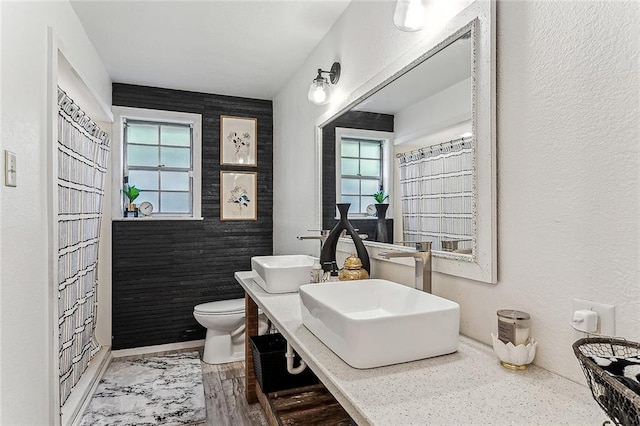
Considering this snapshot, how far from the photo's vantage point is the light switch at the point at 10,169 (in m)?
1.31

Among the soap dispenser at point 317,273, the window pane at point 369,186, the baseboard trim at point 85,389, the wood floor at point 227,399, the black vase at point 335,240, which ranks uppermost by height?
the window pane at point 369,186

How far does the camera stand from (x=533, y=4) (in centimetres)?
102

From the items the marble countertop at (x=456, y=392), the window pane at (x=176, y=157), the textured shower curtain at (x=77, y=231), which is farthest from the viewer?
the window pane at (x=176, y=157)

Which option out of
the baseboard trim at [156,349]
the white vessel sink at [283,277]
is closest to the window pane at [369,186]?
the white vessel sink at [283,277]

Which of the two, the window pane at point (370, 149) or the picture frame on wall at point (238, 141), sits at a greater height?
the picture frame on wall at point (238, 141)

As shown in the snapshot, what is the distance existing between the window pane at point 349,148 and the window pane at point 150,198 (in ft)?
7.03

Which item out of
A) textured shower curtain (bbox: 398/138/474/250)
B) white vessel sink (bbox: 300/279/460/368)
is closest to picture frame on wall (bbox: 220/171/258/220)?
textured shower curtain (bbox: 398/138/474/250)

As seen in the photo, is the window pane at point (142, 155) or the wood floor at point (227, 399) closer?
the wood floor at point (227, 399)

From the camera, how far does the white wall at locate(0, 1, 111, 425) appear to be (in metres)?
1.32

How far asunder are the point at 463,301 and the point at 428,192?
45 cm

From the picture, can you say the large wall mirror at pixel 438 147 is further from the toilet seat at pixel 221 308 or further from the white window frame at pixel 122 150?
the white window frame at pixel 122 150

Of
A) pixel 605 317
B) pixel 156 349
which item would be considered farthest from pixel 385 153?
pixel 156 349

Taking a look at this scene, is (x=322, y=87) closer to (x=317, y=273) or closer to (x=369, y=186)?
(x=369, y=186)

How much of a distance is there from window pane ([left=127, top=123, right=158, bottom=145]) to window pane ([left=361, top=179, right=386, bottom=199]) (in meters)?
2.44
